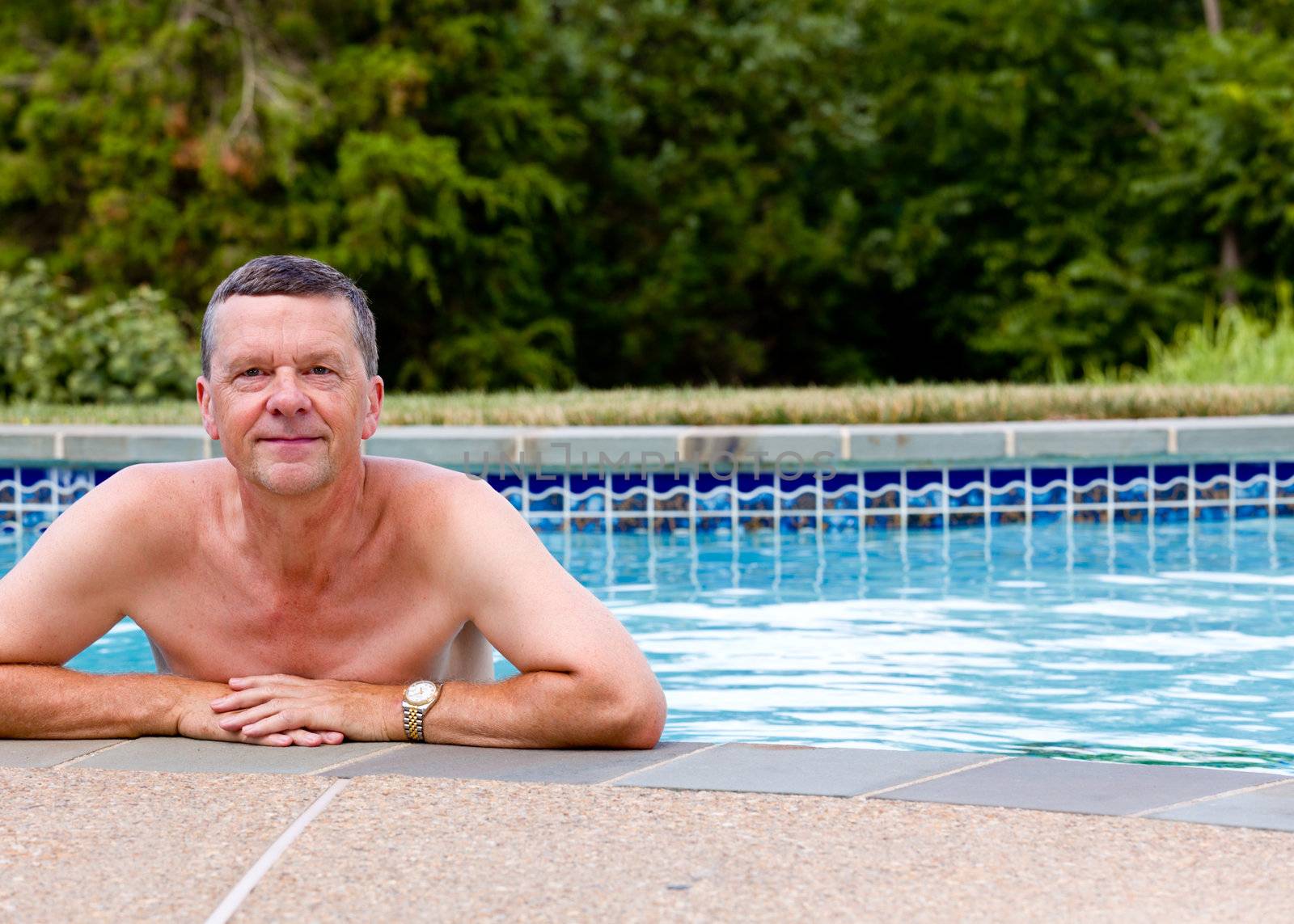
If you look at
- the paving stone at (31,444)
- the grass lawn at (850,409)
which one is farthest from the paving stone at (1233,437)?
the paving stone at (31,444)

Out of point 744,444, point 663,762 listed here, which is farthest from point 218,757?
point 744,444

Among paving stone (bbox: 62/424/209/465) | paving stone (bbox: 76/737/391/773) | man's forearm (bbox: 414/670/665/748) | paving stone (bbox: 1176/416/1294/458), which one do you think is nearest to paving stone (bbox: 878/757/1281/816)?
man's forearm (bbox: 414/670/665/748)

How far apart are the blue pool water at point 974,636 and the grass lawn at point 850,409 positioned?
895mm

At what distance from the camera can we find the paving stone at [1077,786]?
2.79 m

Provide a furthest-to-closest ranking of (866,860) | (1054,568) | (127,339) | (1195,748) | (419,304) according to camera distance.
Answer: (419,304) → (127,339) → (1054,568) → (1195,748) → (866,860)

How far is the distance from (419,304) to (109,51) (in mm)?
3692

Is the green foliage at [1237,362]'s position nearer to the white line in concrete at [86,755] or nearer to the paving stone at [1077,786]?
the paving stone at [1077,786]

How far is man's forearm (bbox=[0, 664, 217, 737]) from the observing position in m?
3.30

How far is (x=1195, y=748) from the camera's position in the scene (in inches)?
175

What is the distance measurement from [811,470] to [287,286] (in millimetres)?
4955

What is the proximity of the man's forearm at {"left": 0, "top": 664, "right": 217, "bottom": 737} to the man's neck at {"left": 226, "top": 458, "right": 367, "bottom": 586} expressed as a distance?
0.31m

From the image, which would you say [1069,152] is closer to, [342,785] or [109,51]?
[109,51]

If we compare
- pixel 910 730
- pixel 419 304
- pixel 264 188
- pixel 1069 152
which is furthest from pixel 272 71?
pixel 910 730

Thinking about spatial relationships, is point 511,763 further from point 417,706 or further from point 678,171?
point 678,171
